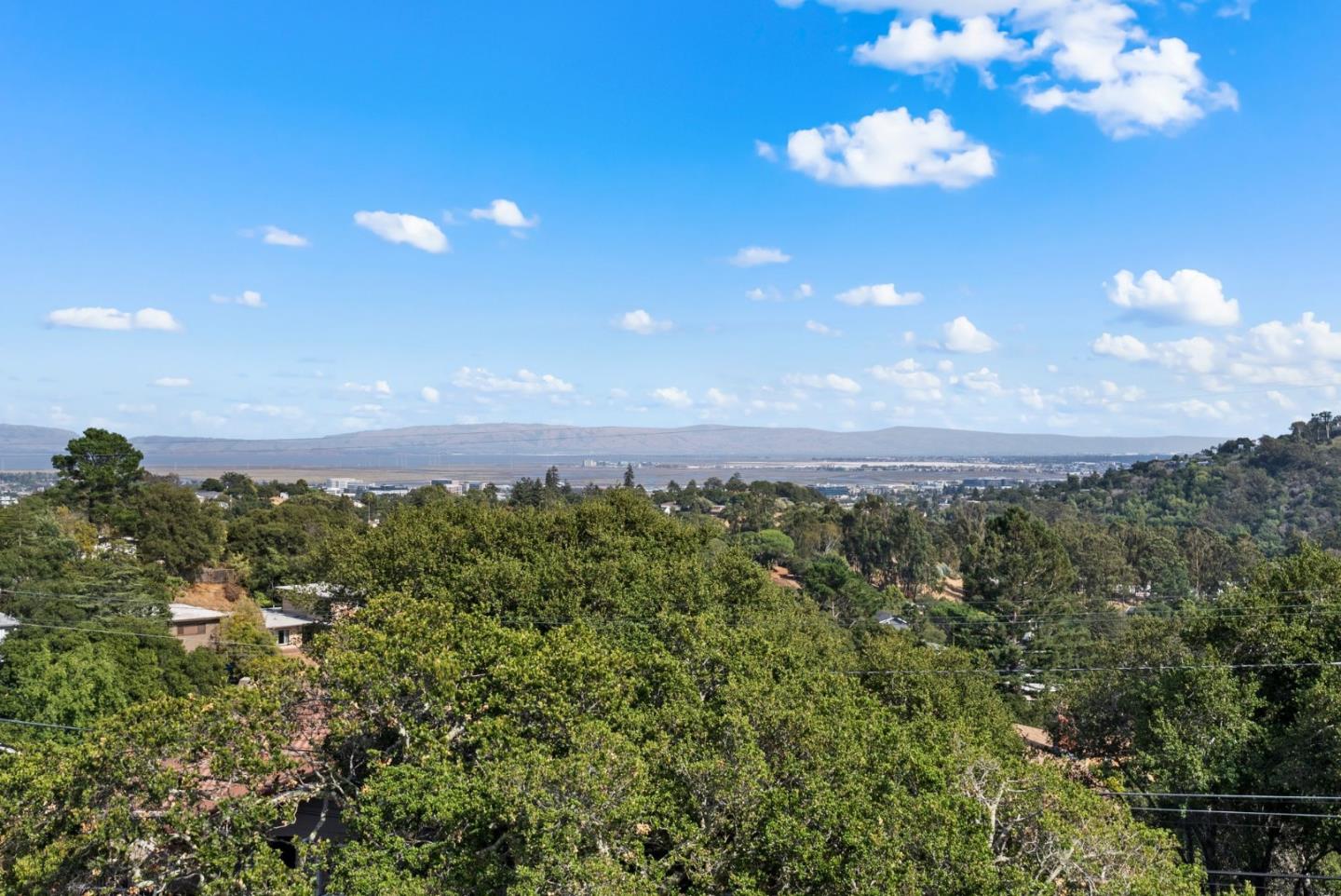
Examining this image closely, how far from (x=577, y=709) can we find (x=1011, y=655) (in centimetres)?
2454

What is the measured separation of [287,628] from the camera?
29.4 m

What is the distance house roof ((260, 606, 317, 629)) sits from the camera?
2924 centimetres

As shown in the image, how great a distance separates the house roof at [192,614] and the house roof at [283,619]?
1.75m

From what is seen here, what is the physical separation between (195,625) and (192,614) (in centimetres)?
41

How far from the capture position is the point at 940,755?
31.7 feet

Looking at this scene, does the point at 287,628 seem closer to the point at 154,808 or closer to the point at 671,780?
the point at 154,808

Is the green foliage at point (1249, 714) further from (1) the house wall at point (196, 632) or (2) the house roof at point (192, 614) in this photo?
(2) the house roof at point (192, 614)

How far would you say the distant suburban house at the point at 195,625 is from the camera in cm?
2608

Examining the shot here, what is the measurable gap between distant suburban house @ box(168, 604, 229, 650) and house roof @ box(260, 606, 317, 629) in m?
1.74

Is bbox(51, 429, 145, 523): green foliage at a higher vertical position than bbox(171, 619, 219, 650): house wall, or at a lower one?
higher

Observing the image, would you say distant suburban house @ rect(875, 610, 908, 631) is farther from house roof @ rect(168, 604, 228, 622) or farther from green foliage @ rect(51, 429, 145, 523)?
green foliage @ rect(51, 429, 145, 523)

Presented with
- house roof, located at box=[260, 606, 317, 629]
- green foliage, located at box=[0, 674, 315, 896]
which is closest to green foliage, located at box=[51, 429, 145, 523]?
house roof, located at box=[260, 606, 317, 629]

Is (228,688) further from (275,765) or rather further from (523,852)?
(523,852)

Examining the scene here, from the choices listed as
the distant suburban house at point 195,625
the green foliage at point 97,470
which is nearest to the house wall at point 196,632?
the distant suburban house at point 195,625
